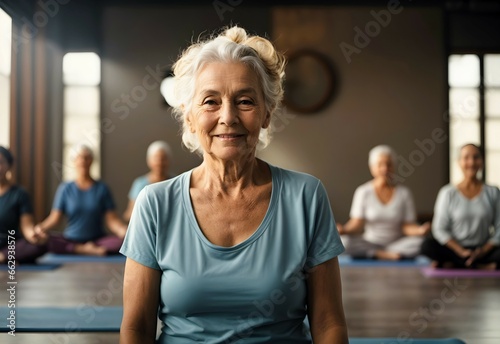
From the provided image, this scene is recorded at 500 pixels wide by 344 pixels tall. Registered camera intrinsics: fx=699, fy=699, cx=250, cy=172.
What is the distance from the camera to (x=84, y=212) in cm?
573

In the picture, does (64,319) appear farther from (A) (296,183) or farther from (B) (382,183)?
(B) (382,183)

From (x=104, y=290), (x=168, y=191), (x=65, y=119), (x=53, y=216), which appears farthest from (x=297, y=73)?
(x=168, y=191)

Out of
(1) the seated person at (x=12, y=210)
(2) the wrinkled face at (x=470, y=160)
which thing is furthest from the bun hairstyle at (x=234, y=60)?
(2) the wrinkled face at (x=470, y=160)

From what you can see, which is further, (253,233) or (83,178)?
(83,178)

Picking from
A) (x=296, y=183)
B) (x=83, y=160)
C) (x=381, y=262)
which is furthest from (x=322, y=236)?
(x=83, y=160)

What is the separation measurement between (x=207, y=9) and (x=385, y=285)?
5275 millimetres

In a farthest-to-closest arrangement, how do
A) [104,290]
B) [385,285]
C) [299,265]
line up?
[385,285]
[104,290]
[299,265]

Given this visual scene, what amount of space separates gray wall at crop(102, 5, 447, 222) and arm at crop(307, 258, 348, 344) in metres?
6.88

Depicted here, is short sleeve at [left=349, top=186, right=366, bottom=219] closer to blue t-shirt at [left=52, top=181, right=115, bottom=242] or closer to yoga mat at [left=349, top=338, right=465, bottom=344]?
blue t-shirt at [left=52, top=181, right=115, bottom=242]

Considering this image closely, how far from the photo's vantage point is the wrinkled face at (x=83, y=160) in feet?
18.4

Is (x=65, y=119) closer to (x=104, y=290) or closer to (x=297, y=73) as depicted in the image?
(x=297, y=73)

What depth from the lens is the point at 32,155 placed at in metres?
8.20

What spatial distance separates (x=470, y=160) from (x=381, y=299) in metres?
1.61

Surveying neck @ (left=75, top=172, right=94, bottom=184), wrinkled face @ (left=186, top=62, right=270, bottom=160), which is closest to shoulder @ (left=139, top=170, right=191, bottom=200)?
wrinkled face @ (left=186, top=62, right=270, bottom=160)
